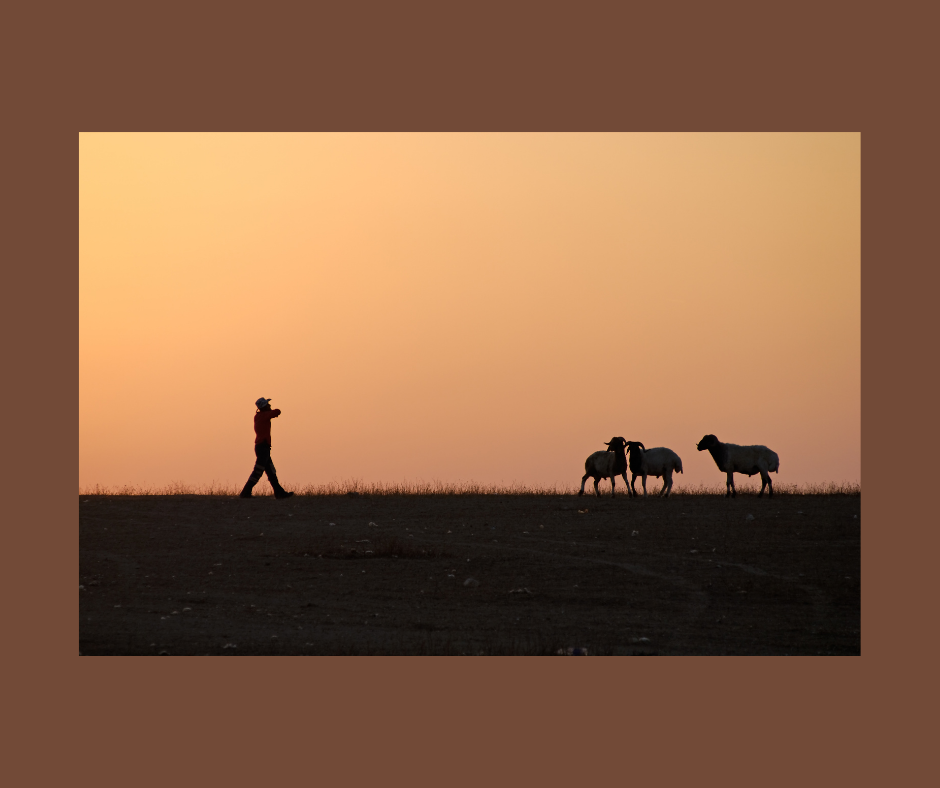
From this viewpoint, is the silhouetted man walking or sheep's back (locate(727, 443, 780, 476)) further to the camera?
sheep's back (locate(727, 443, 780, 476))

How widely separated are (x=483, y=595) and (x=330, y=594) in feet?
8.60

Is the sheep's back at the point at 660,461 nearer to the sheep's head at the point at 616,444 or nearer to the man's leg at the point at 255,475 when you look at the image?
the sheep's head at the point at 616,444

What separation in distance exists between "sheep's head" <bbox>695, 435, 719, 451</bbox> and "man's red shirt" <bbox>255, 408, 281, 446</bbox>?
11.8m

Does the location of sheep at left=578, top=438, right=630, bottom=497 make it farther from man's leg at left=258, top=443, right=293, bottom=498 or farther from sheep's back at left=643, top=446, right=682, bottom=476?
man's leg at left=258, top=443, right=293, bottom=498

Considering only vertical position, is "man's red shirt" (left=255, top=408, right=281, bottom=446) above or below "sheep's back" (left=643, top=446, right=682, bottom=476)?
above

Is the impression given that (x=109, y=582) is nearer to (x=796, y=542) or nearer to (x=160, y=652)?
(x=160, y=652)

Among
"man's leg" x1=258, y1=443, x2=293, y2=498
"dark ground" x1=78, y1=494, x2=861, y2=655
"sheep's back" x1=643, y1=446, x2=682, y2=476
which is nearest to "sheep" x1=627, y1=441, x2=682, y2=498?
"sheep's back" x1=643, y1=446, x2=682, y2=476

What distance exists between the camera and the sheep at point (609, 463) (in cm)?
3170

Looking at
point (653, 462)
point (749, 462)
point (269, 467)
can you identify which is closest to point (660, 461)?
point (653, 462)

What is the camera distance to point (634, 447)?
31.6 meters

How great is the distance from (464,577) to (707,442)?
13.4 m

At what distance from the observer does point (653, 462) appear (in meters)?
31.6

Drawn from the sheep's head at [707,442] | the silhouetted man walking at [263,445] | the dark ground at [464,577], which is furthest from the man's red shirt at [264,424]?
the sheep's head at [707,442]

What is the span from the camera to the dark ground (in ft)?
56.4
